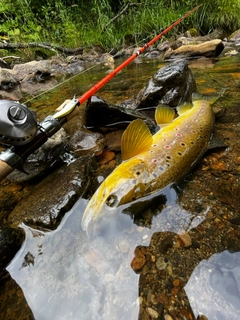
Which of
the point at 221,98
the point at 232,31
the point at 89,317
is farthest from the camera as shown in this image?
the point at 232,31

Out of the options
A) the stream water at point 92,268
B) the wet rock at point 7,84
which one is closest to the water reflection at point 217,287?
the stream water at point 92,268

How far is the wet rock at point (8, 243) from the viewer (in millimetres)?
1791

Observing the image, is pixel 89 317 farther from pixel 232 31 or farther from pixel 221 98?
pixel 232 31

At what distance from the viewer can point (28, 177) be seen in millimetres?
→ 2646

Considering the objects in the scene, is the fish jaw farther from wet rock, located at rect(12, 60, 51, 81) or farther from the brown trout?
wet rock, located at rect(12, 60, 51, 81)

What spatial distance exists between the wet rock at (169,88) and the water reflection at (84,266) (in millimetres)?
2205

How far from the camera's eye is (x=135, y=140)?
2.51 m

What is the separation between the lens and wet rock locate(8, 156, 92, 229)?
6.82ft

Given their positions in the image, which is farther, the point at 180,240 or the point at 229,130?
the point at 229,130

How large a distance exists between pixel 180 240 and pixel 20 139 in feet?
5.10

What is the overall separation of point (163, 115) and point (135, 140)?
3.12 ft

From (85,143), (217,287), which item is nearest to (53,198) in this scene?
(85,143)

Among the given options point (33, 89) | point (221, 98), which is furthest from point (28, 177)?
point (33, 89)

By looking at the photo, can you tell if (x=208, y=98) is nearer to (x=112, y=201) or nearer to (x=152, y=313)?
(x=112, y=201)
